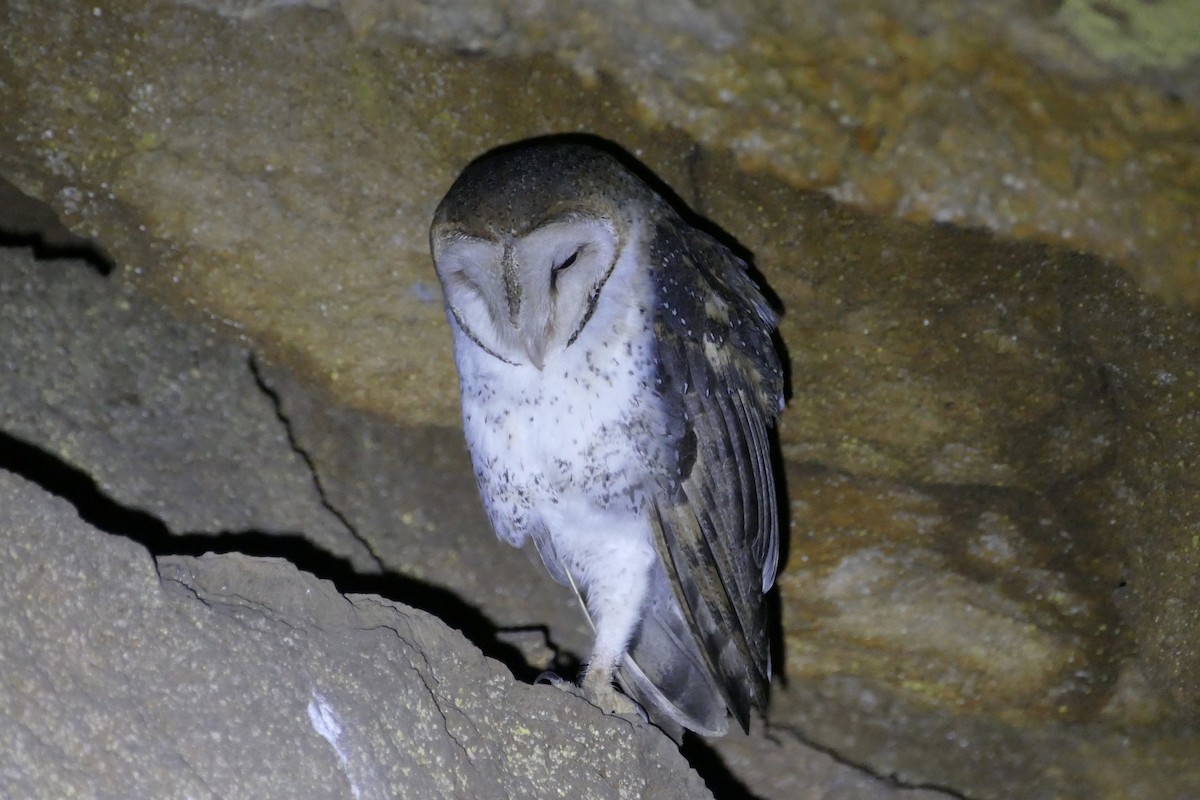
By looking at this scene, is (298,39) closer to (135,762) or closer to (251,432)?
(251,432)

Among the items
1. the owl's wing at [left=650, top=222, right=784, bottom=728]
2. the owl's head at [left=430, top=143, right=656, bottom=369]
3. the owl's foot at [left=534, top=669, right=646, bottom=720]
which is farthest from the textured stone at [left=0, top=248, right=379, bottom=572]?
the owl's wing at [left=650, top=222, right=784, bottom=728]

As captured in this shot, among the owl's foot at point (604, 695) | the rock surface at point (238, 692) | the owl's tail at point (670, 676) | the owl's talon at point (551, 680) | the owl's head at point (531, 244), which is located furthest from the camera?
the owl's tail at point (670, 676)

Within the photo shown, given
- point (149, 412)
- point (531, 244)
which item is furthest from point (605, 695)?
point (149, 412)

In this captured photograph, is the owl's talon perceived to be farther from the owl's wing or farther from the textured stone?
the textured stone

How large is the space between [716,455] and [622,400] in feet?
0.77

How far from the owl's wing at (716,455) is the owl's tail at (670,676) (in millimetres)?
130

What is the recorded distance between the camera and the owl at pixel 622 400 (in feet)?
6.55

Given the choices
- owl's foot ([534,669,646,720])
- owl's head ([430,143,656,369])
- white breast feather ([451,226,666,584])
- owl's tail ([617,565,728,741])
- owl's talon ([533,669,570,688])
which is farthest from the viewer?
owl's tail ([617,565,728,741])

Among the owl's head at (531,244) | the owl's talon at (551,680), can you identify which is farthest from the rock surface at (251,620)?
the owl's head at (531,244)

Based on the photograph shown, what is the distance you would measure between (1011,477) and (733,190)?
3.30 ft

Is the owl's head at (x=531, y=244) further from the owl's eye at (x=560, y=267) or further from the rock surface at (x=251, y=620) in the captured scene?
the rock surface at (x=251, y=620)

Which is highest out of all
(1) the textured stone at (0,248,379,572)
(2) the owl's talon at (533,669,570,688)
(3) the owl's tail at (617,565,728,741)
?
(1) the textured stone at (0,248,379,572)

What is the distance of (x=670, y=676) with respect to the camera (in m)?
2.45

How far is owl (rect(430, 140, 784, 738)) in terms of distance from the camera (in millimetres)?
1995
